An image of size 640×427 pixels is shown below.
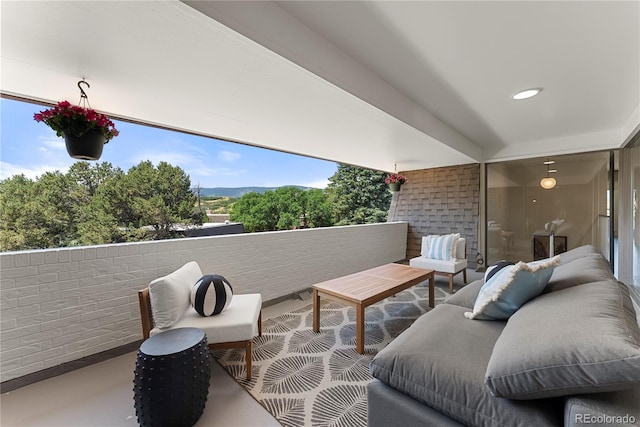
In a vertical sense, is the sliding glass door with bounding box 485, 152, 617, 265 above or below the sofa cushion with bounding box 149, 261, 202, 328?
above

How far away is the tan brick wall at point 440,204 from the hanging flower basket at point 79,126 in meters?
5.47

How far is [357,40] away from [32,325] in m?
3.06

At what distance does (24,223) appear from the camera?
114 inches

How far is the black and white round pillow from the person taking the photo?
77.3 inches

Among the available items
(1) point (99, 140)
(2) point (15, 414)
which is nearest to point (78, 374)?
(2) point (15, 414)

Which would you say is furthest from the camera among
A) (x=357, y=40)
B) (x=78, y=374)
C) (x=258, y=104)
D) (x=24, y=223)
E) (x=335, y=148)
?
(x=335, y=148)

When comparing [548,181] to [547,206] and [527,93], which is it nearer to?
[547,206]

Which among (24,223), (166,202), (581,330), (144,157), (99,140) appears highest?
(144,157)

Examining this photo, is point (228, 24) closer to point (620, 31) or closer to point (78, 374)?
point (620, 31)

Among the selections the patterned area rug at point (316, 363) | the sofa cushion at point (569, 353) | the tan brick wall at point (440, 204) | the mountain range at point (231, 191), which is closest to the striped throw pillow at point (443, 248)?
the patterned area rug at point (316, 363)

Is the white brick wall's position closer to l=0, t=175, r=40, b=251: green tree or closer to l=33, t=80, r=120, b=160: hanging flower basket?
l=33, t=80, r=120, b=160: hanging flower basket

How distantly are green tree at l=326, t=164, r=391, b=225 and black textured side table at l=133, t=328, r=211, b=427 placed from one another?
7334 mm
